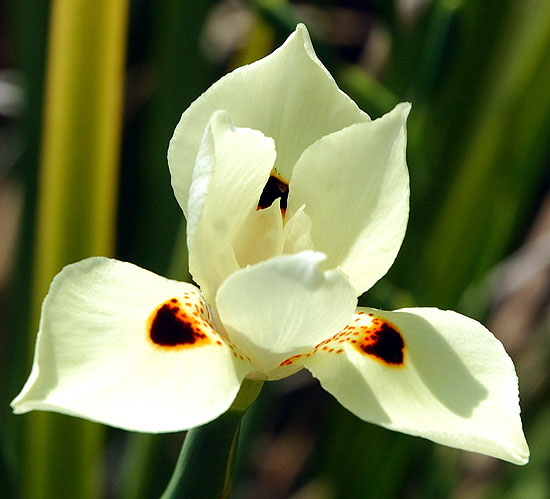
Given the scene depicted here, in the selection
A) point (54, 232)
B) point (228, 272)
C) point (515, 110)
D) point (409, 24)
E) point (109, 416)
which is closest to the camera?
point (109, 416)

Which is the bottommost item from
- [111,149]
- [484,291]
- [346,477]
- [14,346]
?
[346,477]

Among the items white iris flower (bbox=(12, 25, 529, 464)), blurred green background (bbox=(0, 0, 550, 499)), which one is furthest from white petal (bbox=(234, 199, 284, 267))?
blurred green background (bbox=(0, 0, 550, 499))

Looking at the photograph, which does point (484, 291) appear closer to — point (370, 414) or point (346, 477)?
point (346, 477)

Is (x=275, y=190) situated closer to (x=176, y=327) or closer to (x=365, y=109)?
(x=176, y=327)

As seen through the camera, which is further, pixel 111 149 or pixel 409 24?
pixel 409 24

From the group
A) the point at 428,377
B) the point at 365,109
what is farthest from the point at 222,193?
the point at 365,109

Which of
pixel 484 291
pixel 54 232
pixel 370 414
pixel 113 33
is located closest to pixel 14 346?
pixel 54 232
